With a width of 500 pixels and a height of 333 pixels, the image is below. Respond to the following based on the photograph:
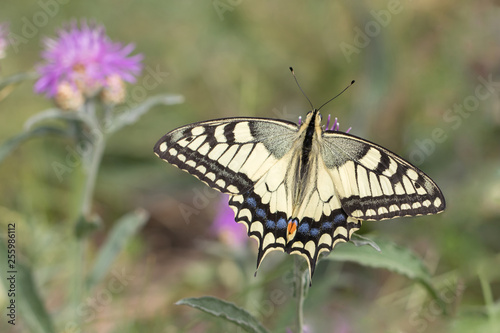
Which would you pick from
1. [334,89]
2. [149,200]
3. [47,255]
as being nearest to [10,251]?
[47,255]

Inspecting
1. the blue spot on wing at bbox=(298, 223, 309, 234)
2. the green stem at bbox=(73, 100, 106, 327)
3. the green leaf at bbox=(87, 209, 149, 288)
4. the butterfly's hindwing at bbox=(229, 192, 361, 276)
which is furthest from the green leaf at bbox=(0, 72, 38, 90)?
the blue spot on wing at bbox=(298, 223, 309, 234)

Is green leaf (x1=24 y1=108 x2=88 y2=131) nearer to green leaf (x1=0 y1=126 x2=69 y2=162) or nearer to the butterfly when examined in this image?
green leaf (x1=0 y1=126 x2=69 y2=162)

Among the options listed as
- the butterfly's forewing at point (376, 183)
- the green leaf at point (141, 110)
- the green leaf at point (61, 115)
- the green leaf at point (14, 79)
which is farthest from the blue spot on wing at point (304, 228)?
the green leaf at point (14, 79)

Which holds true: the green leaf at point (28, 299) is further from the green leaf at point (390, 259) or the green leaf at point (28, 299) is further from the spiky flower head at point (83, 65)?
the green leaf at point (390, 259)

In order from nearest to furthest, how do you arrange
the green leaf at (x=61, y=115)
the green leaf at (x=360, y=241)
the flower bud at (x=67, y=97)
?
the green leaf at (x=360, y=241) → the green leaf at (x=61, y=115) → the flower bud at (x=67, y=97)

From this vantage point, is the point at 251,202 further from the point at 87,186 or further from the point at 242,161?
the point at 87,186

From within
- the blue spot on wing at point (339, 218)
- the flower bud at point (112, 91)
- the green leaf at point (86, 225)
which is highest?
the flower bud at point (112, 91)
